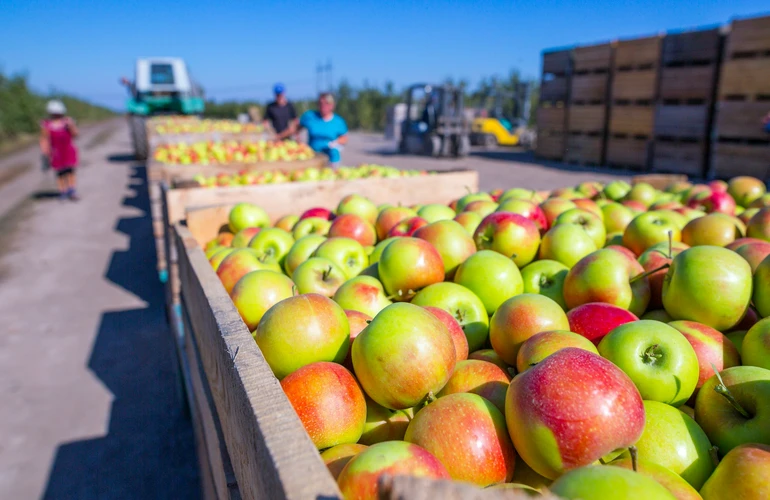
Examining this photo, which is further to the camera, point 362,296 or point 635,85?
point 635,85

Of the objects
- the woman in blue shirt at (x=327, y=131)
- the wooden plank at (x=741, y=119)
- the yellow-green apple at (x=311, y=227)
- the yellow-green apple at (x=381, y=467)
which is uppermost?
the wooden plank at (x=741, y=119)

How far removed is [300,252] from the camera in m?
2.41

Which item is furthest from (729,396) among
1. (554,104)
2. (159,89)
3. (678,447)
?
(159,89)

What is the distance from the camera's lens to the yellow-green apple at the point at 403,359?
1.30 meters

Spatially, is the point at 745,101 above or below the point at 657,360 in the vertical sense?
above

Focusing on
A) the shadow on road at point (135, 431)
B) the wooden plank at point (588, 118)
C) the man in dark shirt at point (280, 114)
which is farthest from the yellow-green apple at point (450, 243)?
the wooden plank at point (588, 118)

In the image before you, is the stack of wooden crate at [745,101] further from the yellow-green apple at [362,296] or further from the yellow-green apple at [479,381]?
the yellow-green apple at [479,381]

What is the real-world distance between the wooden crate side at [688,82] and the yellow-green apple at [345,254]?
11429mm

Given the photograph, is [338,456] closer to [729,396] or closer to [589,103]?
[729,396]

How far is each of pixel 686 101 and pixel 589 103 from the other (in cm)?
267

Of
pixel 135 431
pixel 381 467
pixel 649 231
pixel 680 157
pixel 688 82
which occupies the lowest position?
pixel 135 431

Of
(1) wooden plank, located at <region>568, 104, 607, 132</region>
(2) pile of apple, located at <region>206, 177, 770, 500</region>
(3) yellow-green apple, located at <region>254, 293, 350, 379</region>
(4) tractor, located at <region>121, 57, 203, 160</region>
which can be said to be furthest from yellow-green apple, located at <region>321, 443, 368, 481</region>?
(4) tractor, located at <region>121, 57, 203, 160</region>

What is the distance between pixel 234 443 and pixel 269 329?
13.6 inches

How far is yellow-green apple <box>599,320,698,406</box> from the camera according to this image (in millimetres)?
1333
